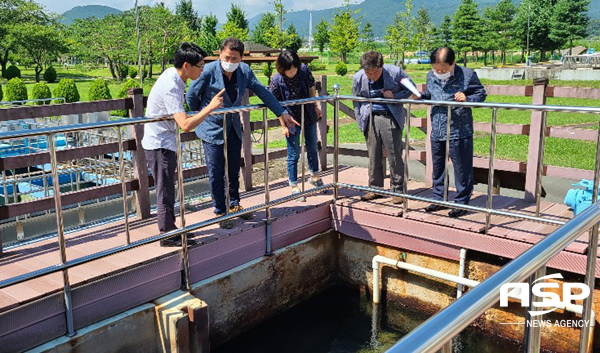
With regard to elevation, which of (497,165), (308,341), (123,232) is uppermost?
(497,165)

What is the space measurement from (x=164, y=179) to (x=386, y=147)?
2.39m

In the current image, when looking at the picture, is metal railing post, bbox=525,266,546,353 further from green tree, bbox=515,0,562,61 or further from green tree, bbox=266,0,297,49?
green tree, bbox=515,0,562,61

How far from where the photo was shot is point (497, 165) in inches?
254

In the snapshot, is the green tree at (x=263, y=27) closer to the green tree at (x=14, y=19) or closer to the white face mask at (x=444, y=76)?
the green tree at (x=14, y=19)

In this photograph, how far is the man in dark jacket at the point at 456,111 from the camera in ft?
18.4

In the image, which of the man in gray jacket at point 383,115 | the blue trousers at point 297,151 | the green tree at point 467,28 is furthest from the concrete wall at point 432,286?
the green tree at point 467,28

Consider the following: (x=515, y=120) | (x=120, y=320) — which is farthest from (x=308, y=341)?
(x=515, y=120)

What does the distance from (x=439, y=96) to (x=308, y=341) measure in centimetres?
265

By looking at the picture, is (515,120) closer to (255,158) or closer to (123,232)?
(255,158)

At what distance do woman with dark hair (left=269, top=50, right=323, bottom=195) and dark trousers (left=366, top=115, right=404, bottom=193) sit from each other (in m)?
0.76

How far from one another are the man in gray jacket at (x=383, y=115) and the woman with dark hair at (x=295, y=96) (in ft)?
1.99

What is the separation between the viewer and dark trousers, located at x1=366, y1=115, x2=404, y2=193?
614 cm

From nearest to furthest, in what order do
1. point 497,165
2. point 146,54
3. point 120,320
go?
point 120,320 → point 497,165 → point 146,54

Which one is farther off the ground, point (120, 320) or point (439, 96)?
point (439, 96)
